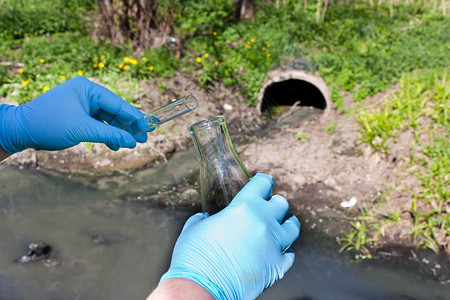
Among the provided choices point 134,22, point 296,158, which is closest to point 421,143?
point 296,158

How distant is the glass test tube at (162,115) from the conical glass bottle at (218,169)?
18cm

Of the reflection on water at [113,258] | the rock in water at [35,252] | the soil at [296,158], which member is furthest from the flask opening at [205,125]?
the rock in water at [35,252]

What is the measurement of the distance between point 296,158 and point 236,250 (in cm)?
318

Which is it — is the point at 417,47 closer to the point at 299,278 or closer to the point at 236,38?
the point at 236,38

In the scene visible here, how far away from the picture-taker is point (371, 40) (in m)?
6.04

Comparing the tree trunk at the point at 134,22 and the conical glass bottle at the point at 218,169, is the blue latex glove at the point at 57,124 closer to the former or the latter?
the conical glass bottle at the point at 218,169

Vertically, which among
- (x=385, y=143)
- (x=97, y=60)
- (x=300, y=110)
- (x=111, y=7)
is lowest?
(x=300, y=110)

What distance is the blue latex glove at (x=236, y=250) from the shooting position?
1297 mm

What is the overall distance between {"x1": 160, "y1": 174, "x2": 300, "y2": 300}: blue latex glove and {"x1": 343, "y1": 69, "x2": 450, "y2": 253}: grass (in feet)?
7.47

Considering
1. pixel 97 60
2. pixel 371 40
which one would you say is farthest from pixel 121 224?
pixel 371 40

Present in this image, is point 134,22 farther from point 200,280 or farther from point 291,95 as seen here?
point 200,280

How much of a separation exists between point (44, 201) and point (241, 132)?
112 inches

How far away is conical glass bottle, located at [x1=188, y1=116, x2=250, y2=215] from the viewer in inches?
60.8

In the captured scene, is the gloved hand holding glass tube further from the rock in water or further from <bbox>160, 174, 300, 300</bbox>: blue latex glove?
the rock in water
